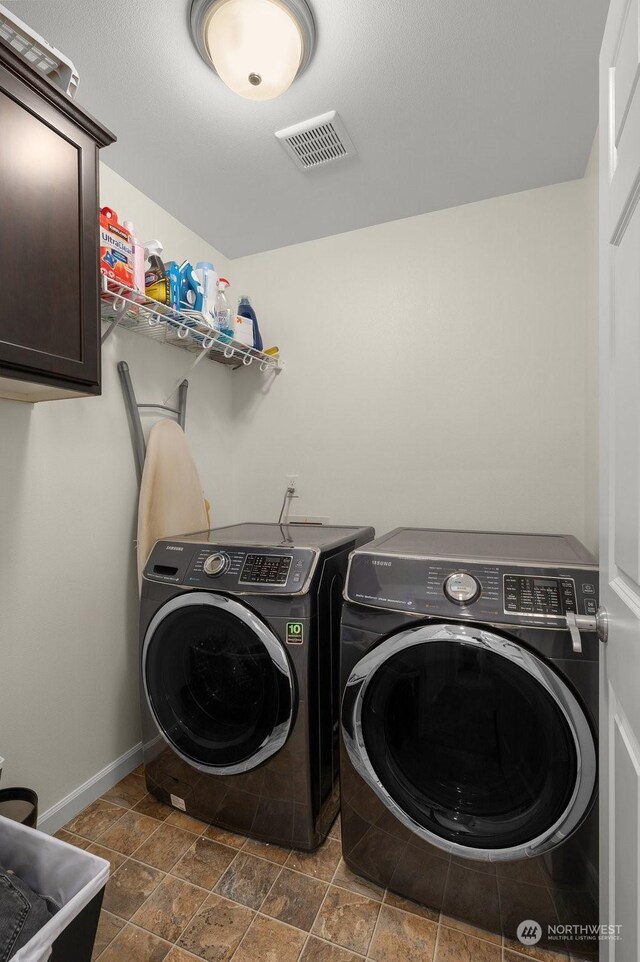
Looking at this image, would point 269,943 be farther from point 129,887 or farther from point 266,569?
point 266,569

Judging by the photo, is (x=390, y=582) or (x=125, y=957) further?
(x=390, y=582)

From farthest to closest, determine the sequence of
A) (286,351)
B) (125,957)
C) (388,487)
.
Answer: (286,351) < (388,487) < (125,957)

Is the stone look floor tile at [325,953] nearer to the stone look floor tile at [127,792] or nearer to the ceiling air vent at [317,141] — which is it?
the stone look floor tile at [127,792]

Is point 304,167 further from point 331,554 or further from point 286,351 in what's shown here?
point 331,554

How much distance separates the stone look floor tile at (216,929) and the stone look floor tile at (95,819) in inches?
20.2

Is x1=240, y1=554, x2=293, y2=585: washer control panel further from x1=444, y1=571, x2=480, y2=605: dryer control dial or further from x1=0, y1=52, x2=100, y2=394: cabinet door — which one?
x1=0, y1=52, x2=100, y2=394: cabinet door

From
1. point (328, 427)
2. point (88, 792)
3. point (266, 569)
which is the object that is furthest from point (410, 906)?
point (328, 427)

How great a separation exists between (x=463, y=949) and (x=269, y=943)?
0.51 m

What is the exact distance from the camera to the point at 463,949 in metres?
1.19

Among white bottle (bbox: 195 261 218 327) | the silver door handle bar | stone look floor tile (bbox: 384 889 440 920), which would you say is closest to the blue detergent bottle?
white bottle (bbox: 195 261 218 327)

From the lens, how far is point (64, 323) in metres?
1.20

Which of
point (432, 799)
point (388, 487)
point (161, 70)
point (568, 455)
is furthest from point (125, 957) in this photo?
point (161, 70)

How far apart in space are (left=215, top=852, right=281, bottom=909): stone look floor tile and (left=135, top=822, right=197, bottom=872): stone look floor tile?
7.4 inches

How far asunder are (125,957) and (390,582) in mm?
1176
